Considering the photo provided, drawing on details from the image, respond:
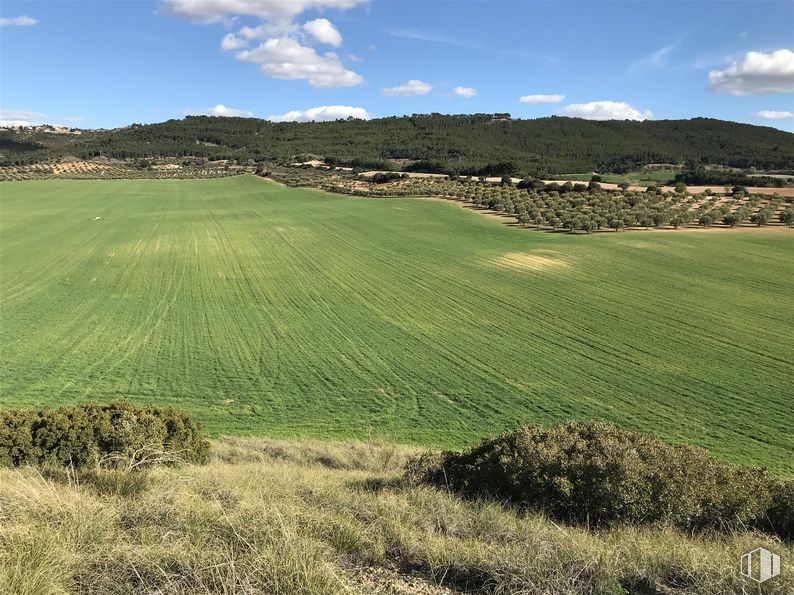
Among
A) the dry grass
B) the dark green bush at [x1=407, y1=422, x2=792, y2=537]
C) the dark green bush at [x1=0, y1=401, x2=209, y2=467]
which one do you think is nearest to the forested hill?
the dark green bush at [x1=0, y1=401, x2=209, y2=467]

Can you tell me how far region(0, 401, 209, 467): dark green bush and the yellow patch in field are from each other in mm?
28909

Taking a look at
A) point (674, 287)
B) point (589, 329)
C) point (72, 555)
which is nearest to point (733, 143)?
point (674, 287)

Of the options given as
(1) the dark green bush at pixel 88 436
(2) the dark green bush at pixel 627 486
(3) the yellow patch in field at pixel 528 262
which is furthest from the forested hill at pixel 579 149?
(2) the dark green bush at pixel 627 486

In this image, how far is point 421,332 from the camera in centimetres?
2447

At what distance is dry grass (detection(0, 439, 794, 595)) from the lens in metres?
4.13

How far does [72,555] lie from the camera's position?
4301 mm

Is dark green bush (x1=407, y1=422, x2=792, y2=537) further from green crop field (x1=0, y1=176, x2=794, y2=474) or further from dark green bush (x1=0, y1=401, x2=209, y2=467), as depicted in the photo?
green crop field (x1=0, y1=176, x2=794, y2=474)

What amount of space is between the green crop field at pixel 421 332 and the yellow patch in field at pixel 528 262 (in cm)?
30

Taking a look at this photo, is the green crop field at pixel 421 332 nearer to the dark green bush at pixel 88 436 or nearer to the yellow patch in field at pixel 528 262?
the yellow patch in field at pixel 528 262

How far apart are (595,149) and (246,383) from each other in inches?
6672

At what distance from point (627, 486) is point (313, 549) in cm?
476

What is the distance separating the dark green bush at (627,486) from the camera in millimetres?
7164

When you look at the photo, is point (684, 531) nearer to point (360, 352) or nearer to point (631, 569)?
point (631, 569)

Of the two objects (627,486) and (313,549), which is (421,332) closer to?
(627,486)
